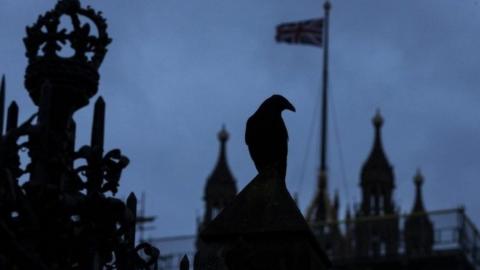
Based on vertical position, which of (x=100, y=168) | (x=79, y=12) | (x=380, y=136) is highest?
(x=380, y=136)

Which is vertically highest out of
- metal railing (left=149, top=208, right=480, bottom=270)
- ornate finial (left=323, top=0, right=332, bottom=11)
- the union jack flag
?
ornate finial (left=323, top=0, right=332, bottom=11)

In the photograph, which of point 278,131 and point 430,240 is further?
point 430,240

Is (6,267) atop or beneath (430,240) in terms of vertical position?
beneath

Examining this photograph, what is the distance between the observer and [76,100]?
433 inches

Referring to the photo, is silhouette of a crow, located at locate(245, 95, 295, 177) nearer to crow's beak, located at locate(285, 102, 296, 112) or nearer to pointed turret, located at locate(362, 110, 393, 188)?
crow's beak, located at locate(285, 102, 296, 112)

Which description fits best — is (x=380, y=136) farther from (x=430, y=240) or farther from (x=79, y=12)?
(x=79, y=12)

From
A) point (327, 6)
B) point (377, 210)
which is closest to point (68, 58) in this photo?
point (377, 210)

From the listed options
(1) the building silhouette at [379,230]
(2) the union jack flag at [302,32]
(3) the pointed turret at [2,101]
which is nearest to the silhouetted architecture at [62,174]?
(3) the pointed turret at [2,101]

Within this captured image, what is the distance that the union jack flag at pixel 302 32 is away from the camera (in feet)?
327

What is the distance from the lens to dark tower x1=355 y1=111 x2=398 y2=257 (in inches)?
3556

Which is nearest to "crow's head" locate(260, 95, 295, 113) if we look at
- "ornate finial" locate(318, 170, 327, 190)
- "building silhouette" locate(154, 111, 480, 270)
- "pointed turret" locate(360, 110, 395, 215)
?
"building silhouette" locate(154, 111, 480, 270)

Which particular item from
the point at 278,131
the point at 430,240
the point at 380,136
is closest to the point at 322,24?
the point at 380,136

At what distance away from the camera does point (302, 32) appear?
101375mm

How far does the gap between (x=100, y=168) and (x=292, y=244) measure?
5.10 feet
